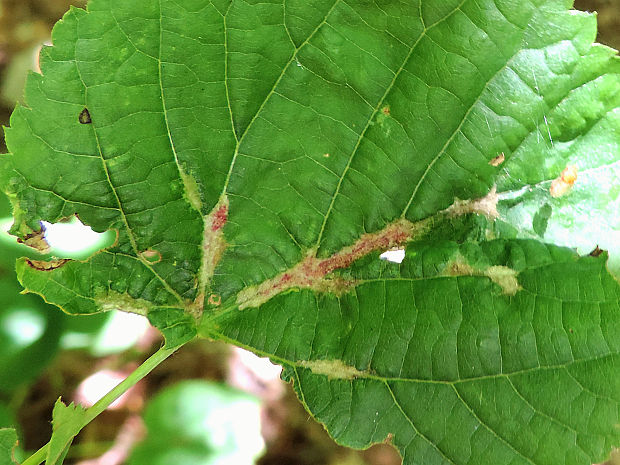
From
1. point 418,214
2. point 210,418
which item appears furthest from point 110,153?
point 210,418

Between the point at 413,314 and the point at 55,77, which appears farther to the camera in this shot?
the point at 413,314

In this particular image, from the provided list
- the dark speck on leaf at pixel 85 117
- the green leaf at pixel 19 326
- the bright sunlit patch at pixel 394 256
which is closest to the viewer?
the dark speck on leaf at pixel 85 117

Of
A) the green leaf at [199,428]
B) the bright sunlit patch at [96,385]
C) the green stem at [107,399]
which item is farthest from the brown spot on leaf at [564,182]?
the bright sunlit patch at [96,385]

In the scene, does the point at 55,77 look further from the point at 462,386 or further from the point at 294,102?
the point at 462,386

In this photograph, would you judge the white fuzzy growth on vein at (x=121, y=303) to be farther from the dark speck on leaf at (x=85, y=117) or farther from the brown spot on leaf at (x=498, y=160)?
the brown spot on leaf at (x=498, y=160)

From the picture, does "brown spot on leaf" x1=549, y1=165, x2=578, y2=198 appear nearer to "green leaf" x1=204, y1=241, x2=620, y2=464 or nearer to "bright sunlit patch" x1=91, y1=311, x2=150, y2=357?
"green leaf" x1=204, y1=241, x2=620, y2=464

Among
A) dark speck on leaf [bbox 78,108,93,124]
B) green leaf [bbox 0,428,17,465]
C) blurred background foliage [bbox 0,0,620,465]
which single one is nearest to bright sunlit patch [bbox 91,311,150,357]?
blurred background foliage [bbox 0,0,620,465]

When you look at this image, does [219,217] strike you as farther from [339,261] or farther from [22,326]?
[22,326]
